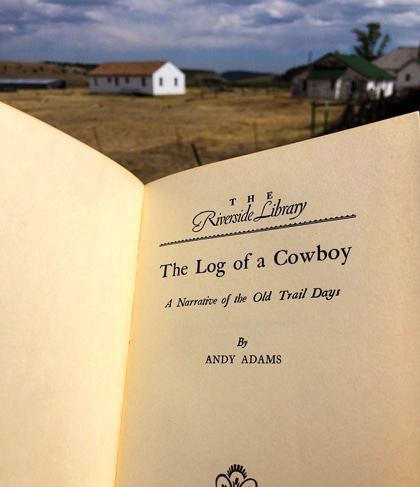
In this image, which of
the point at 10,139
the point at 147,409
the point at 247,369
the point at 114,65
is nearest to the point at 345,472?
the point at 247,369

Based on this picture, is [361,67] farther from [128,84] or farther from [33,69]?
[33,69]

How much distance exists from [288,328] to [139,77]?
25.3 metres

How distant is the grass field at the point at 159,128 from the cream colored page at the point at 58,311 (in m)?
4.91

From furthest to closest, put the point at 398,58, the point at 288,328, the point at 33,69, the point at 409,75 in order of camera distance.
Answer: the point at 398,58
the point at 409,75
the point at 33,69
the point at 288,328

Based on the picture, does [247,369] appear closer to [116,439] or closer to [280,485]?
[280,485]

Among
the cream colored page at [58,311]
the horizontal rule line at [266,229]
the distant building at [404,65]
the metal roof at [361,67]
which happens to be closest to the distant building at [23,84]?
the cream colored page at [58,311]

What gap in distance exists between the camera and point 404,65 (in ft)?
108

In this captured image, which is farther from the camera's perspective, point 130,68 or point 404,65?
point 404,65

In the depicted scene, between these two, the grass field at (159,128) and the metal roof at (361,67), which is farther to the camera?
the metal roof at (361,67)

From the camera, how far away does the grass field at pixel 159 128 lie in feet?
29.1

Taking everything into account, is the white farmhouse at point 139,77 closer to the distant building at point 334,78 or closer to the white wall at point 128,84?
the white wall at point 128,84

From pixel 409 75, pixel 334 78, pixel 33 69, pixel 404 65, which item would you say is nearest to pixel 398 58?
pixel 404 65

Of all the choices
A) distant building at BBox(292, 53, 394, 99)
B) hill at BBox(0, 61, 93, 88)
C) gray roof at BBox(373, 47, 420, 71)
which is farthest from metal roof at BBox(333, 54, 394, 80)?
hill at BBox(0, 61, 93, 88)

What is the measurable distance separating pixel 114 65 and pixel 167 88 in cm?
316
